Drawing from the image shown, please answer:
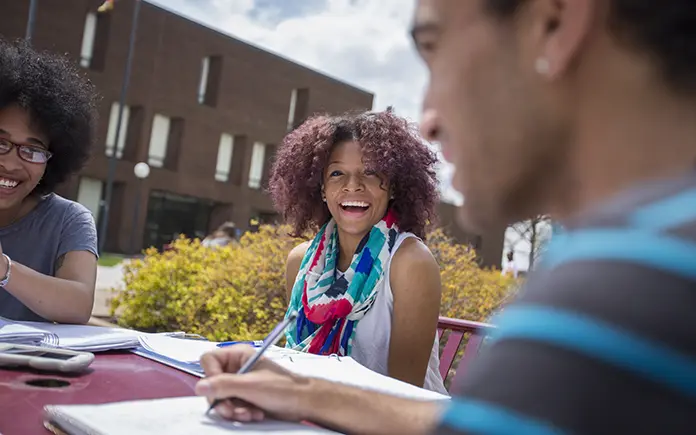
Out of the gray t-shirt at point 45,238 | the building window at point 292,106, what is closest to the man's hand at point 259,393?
the gray t-shirt at point 45,238

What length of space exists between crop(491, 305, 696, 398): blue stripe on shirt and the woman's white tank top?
2.19 metres

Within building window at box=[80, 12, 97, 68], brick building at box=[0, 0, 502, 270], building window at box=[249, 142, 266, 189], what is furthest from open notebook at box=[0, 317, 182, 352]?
building window at box=[249, 142, 266, 189]

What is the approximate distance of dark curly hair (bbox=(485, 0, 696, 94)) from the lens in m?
0.49

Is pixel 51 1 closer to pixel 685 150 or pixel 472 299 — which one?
pixel 472 299

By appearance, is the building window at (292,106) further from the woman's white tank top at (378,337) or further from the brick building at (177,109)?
the woman's white tank top at (378,337)

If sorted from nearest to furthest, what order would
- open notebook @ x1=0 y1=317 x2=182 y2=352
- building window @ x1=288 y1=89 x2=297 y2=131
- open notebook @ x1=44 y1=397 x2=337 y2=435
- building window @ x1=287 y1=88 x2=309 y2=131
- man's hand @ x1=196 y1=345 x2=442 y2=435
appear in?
open notebook @ x1=44 y1=397 x2=337 y2=435
man's hand @ x1=196 y1=345 x2=442 y2=435
open notebook @ x1=0 y1=317 x2=182 y2=352
building window @ x1=287 y1=88 x2=309 y2=131
building window @ x1=288 y1=89 x2=297 y2=131

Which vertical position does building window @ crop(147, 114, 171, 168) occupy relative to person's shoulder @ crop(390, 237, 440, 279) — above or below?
above

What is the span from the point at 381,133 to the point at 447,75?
2302 millimetres

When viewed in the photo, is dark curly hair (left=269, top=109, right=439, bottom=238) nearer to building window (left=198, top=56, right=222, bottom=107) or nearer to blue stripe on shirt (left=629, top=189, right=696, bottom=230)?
blue stripe on shirt (left=629, top=189, right=696, bottom=230)

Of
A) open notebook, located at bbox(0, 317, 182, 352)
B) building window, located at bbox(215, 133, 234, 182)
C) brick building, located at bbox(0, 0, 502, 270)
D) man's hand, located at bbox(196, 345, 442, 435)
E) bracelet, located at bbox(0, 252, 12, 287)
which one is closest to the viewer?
man's hand, located at bbox(196, 345, 442, 435)

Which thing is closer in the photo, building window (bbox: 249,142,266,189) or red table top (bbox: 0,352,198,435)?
red table top (bbox: 0,352,198,435)

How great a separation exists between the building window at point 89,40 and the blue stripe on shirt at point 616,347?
26.4 metres

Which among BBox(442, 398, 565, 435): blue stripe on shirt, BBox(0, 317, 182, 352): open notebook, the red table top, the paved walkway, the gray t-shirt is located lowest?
the paved walkway

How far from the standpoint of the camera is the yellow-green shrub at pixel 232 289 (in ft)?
18.2
